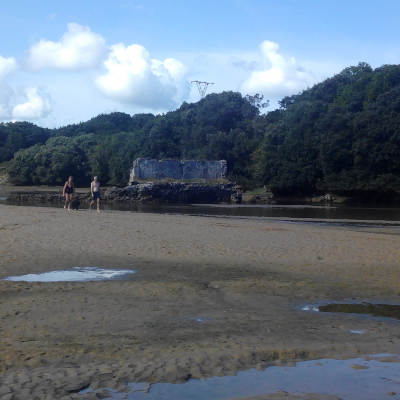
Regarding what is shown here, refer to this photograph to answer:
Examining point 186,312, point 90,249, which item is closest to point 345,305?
point 186,312

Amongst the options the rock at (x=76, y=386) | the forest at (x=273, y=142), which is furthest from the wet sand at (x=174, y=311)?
the forest at (x=273, y=142)

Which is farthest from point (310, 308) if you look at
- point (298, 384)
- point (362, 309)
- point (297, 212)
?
point (297, 212)

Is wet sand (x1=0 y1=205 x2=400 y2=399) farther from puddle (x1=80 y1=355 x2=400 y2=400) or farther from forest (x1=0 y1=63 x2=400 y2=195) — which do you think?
forest (x1=0 y1=63 x2=400 y2=195)

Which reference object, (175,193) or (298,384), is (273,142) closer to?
(175,193)

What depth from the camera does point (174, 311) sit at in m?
8.08

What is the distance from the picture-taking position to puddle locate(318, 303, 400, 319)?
8.45 m

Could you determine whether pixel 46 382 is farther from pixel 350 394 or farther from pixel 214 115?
pixel 214 115

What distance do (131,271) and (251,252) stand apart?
432 cm

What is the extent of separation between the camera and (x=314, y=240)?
58.4 ft

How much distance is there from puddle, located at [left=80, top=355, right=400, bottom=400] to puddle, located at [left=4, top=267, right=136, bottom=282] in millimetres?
5424

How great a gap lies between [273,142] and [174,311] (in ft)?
261

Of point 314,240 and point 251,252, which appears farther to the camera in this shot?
point 314,240

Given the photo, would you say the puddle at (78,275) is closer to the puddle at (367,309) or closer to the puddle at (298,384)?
the puddle at (367,309)

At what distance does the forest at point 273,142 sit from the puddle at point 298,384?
62.2 m
